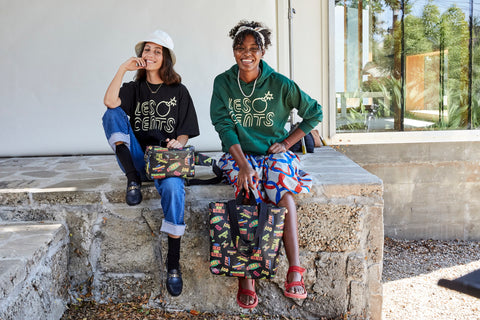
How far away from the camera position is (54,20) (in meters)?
4.62

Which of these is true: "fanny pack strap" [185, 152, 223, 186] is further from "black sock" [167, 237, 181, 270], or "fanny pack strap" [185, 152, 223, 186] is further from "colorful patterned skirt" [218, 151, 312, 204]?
"black sock" [167, 237, 181, 270]

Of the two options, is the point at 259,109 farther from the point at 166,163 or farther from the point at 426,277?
the point at 426,277

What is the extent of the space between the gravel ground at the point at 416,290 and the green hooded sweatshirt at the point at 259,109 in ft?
3.97

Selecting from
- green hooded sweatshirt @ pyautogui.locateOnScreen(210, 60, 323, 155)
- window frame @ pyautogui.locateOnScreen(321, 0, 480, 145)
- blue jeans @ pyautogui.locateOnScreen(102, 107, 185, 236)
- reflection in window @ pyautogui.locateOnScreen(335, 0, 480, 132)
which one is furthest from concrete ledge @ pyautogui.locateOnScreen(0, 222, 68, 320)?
reflection in window @ pyautogui.locateOnScreen(335, 0, 480, 132)

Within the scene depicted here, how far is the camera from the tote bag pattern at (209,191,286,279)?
97.1 inches

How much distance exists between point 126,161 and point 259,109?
0.93 metres

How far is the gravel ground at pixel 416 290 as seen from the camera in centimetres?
287

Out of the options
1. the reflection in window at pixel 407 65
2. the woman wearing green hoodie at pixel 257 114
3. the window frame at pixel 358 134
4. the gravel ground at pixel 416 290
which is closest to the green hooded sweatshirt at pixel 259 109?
the woman wearing green hoodie at pixel 257 114

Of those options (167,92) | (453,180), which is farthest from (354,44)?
(167,92)

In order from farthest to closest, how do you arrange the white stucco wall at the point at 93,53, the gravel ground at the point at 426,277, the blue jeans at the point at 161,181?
the white stucco wall at the point at 93,53 < the gravel ground at the point at 426,277 < the blue jeans at the point at 161,181

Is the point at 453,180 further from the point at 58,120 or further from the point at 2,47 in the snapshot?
the point at 2,47

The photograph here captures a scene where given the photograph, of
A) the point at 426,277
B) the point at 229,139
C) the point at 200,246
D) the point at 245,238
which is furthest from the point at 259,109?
the point at 426,277

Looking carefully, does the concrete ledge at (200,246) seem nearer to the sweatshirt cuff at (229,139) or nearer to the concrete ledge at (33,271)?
the concrete ledge at (33,271)

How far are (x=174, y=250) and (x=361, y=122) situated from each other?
3172 millimetres
